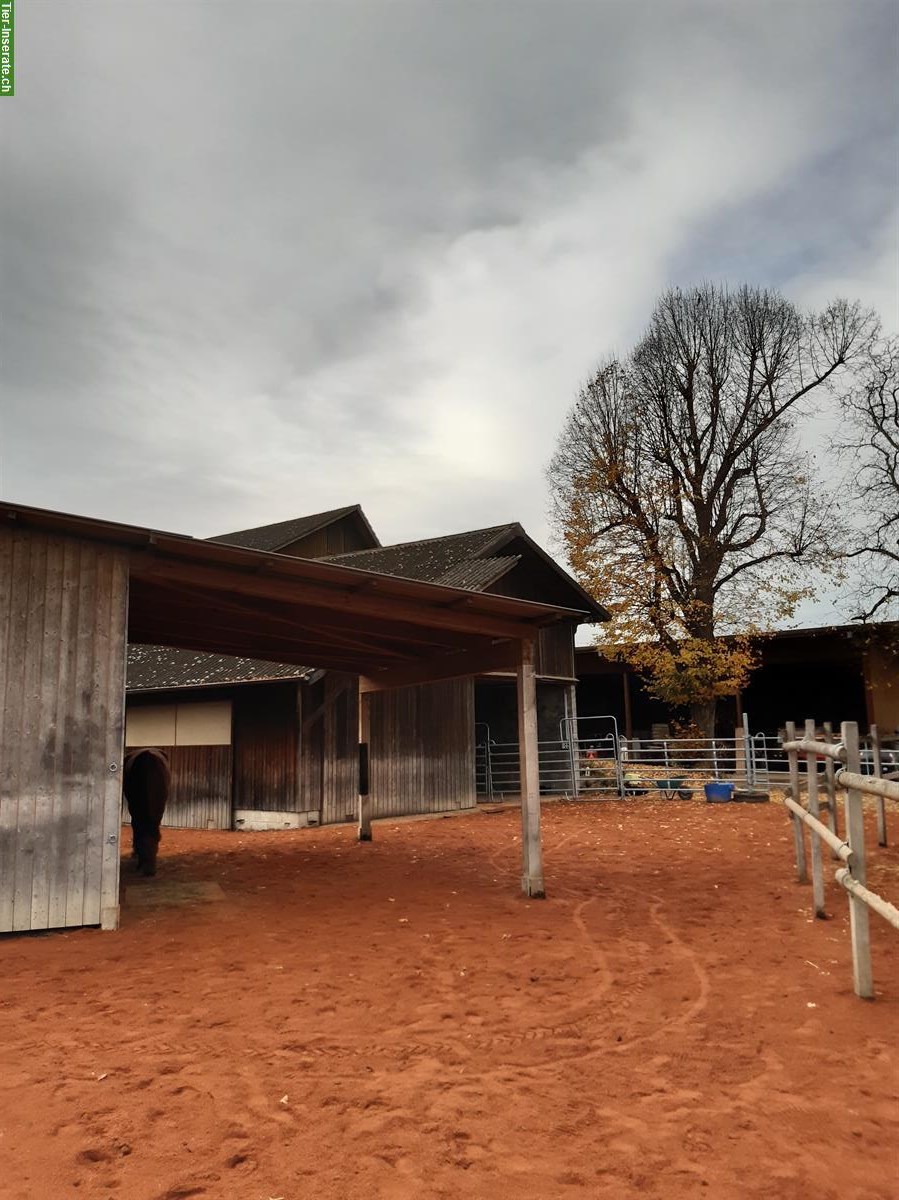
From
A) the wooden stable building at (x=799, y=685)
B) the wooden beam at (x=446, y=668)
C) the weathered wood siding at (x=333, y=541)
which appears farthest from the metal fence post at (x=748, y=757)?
the weathered wood siding at (x=333, y=541)

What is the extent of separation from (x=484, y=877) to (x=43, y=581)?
560cm

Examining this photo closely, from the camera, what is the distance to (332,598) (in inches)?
293

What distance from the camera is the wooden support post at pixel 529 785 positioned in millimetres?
7945

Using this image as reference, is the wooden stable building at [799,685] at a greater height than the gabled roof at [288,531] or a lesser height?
lesser

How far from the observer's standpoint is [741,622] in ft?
67.4

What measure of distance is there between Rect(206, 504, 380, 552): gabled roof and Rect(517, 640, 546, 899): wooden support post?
37.5ft

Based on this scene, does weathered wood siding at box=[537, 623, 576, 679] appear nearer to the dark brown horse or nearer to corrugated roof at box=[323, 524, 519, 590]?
corrugated roof at box=[323, 524, 519, 590]

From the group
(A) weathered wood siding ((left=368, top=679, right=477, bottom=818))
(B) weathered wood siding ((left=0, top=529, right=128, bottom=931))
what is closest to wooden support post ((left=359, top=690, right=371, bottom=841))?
(A) weathered wood siding ((left=368, top=679, right=477, bottom=818))

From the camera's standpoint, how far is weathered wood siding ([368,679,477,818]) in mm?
15355

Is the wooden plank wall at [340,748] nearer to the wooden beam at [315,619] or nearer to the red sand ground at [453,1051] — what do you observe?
the wooden beam at [315,619]

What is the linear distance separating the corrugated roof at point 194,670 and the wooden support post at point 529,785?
19.0 feet

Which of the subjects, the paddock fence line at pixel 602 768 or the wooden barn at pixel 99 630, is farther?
the paddock fence line at pixel 602 768

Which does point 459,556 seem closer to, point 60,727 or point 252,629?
point 252,629

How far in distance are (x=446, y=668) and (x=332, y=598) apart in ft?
9.92
